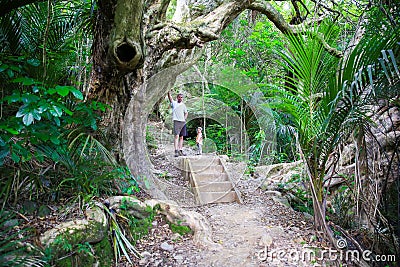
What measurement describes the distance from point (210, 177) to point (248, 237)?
6.94 ft

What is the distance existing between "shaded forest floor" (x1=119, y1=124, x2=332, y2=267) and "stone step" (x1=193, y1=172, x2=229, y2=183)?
83cm

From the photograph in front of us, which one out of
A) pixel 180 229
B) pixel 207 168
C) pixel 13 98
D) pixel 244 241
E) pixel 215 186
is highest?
pixel 13 98

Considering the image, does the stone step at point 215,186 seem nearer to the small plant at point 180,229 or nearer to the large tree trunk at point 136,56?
the large tree trunk at point 136,56

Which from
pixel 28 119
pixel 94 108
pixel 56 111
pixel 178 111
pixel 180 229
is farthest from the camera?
pixel 178 111

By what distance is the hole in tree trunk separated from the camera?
7.39 feet

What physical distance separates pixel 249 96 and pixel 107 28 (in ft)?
14.4

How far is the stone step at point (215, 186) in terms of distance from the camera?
4617 millimetres

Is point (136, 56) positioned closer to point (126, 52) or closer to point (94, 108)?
point (126, 52)

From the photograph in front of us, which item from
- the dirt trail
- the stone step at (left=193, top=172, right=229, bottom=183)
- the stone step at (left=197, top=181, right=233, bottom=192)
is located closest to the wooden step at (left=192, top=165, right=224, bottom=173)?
the stone step at (left=193, top=172, right=229, bottom=183)

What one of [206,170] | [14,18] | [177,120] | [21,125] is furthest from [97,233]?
[177,120]

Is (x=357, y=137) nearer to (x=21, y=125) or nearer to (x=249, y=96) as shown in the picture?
(x=21, y=125)

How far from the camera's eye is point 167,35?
3049 millimetres

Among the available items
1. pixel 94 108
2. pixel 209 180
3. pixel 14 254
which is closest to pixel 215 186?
pixel 209 180

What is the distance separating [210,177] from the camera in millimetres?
4984
